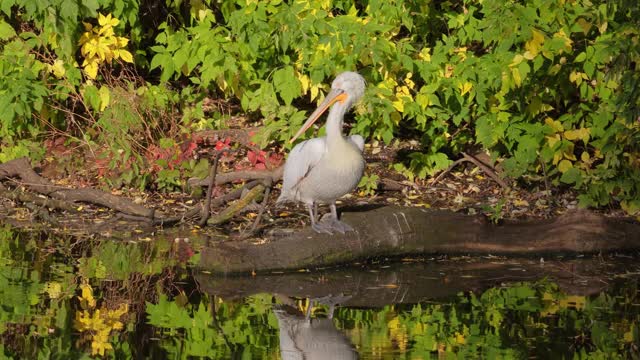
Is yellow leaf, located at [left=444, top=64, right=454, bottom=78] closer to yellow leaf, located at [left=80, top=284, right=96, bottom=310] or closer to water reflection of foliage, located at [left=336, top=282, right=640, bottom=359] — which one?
water reflection of foliage, located at [left=336, top=282, right=640, bottom=359]

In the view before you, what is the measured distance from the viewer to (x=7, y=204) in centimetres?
1038

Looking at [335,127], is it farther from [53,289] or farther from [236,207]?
[53,289]

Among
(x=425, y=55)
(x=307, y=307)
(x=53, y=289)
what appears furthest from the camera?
(x=425, y=55)

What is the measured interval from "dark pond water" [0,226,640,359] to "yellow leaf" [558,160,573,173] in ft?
4.80

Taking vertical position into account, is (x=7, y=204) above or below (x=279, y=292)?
above

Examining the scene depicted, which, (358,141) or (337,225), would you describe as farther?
(358,141)

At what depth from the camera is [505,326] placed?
7.13 metres

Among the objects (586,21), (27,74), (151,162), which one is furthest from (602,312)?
(27,74)

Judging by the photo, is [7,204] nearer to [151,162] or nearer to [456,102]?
[151,162]

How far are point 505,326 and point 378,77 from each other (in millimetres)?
3892

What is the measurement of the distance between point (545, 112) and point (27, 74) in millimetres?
4494

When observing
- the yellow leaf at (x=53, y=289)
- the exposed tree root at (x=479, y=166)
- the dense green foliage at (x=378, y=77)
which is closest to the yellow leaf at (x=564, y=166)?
the dense green foliage at (x=378, y=77)

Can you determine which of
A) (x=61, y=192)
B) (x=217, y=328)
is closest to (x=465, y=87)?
(x=61, y=192)

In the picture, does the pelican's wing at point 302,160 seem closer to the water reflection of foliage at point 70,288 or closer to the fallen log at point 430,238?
the fallen log at point 430,238
